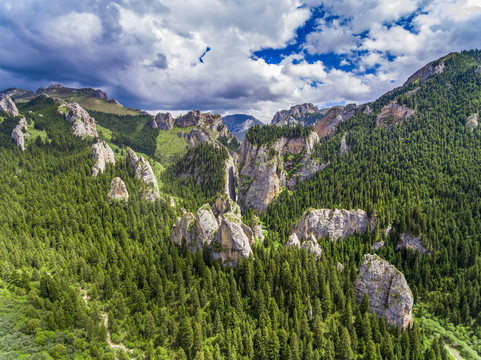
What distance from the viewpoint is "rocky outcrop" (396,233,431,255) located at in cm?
12225

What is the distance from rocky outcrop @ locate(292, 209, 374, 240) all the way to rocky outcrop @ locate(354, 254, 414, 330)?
47.1m

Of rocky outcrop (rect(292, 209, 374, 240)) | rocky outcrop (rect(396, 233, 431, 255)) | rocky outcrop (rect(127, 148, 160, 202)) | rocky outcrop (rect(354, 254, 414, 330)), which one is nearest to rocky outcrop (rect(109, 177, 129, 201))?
rocky outcrop (rect(127, 148, 160, 202))

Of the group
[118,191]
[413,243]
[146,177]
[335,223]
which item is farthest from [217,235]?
[413,243]

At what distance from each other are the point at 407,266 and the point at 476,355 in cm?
4181

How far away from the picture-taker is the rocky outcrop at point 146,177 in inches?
6388

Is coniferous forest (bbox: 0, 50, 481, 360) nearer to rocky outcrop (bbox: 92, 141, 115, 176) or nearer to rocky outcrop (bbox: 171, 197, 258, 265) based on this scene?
rocky outcrop (bbox: 171, 197, 258, 265)

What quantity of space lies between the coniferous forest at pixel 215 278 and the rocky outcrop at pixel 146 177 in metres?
5.80

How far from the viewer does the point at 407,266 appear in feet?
388

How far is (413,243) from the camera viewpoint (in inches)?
4884

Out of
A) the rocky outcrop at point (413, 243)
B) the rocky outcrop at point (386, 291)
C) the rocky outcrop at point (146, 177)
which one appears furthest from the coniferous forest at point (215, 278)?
the rocky outcrop at point (146, 177)

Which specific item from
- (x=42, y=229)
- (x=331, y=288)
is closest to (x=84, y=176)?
(x=42, y=229)

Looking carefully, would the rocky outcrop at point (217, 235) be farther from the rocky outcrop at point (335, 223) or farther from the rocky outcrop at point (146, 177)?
the rocky outcrop at point (146, 177)

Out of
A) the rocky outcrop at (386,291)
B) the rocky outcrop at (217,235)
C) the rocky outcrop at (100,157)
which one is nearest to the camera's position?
the rocky outcrop at (386,291)

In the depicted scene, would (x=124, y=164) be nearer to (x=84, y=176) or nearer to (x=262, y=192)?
(x=84, y=176)
